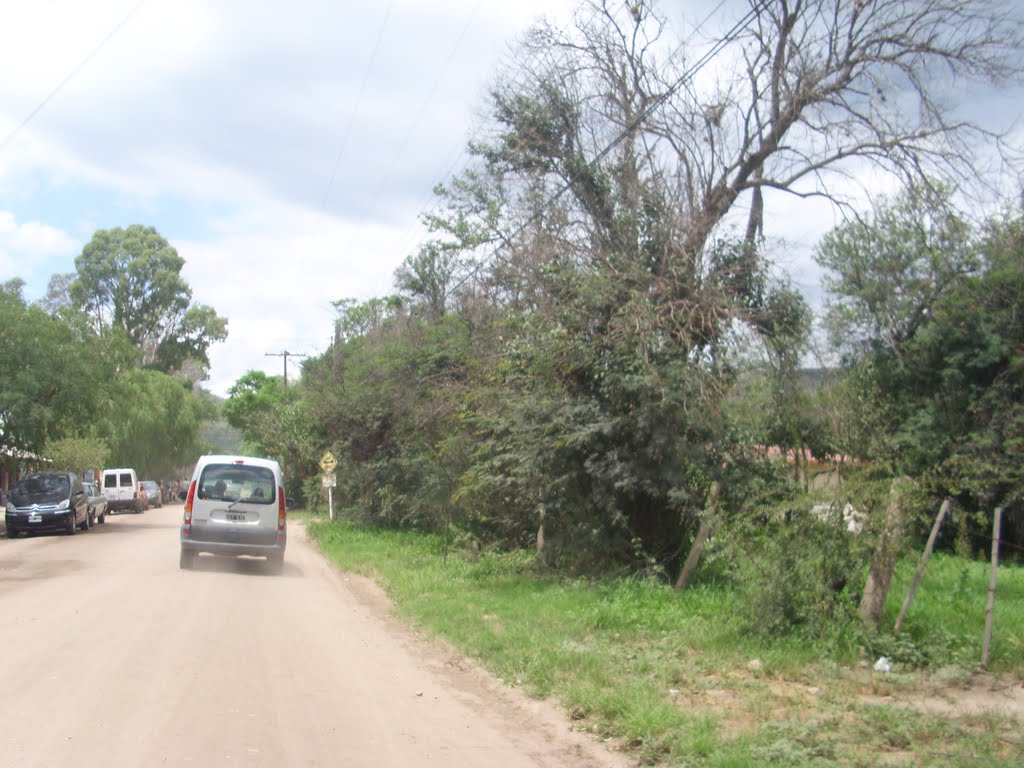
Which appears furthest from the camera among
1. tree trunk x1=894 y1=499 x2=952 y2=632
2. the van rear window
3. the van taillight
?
the van rear window

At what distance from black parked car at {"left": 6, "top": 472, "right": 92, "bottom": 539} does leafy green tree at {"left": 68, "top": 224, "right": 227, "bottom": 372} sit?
3640 centimetres

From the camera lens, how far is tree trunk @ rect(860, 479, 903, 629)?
29.1 feet

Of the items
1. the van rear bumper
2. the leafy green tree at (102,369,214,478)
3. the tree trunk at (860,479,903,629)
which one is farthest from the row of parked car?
the tree trunk at (860,479,903,629)

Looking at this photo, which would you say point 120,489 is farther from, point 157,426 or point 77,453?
point 157,426

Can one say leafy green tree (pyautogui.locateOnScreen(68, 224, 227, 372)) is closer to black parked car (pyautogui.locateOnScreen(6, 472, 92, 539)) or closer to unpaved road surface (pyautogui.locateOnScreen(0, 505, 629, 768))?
black parked car (pyautogui.locateOnScreen(6, 472, 92, 539))

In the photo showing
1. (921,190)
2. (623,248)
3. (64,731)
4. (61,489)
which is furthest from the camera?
(61,489)

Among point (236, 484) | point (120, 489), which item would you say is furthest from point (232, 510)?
point (120, 489)

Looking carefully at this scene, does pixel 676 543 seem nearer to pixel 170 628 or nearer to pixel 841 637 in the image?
pixel 841 637

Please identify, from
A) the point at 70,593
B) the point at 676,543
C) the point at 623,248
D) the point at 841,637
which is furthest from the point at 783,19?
the point at 70,593

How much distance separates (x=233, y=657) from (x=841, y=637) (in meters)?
5.79

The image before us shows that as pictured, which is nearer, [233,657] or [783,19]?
[233,657]

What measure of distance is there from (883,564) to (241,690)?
589 cm

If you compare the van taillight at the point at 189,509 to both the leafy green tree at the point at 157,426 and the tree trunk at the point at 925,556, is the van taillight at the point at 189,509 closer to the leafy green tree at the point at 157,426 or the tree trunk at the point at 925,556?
the tree trunk at the point at 925,556

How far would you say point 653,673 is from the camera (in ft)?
27.8
